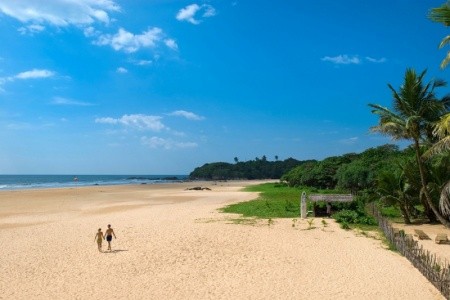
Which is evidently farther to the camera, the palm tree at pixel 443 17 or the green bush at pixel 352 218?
the green bush at pixel 352 218

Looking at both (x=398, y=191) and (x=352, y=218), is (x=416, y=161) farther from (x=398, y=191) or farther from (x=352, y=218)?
(x=352, y=218)

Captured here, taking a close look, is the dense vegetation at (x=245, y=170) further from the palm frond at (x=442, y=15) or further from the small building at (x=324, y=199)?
the palm frond at (x=442, y=15)

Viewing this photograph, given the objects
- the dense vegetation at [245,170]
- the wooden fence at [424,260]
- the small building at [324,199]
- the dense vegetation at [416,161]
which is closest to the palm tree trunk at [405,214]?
the dense vegetation at [416,161]

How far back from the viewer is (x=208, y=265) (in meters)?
13.8

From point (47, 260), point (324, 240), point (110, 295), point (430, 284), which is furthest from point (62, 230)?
point (430, 284)

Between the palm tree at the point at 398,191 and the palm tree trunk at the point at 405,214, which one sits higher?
the palm tree at the point at 398,191

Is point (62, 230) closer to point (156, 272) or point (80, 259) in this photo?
point (80, 259)

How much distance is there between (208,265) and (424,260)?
6.88 metres

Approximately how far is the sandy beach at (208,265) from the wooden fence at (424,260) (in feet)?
0.86

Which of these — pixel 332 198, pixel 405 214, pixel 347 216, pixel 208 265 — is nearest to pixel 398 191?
pixel 405 214

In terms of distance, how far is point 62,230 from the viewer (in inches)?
867

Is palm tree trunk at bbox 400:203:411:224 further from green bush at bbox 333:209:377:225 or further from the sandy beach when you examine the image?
the sandy beach

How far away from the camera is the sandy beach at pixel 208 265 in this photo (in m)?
11.0

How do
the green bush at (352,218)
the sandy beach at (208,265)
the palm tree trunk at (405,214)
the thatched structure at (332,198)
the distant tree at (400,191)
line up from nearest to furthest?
the sandy beach at (208,265) → the distant tree at (400,191) → the palm tree trunk at (405,214) → the green bush at (352,218) → the thatched structure at (332,198)
